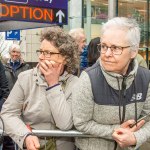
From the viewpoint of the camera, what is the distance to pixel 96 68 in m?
2.83

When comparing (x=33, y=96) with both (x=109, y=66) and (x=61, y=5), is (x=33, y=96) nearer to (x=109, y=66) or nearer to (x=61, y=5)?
(x=109, y=66)

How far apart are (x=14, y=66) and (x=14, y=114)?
4.57 metres

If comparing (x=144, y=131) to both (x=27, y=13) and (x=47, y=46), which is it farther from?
(x=27, y=13)

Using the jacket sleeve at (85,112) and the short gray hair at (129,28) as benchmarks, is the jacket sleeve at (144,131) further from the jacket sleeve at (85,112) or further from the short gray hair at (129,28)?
the short gray hair at (129,28)

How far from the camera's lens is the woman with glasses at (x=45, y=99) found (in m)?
2.84

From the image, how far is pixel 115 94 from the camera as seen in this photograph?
2738mm

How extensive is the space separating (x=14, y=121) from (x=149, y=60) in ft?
32.4

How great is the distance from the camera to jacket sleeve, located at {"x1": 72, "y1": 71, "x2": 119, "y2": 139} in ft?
8.98

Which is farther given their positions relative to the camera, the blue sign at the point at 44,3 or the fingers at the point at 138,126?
the blue sign at the point at 44,3

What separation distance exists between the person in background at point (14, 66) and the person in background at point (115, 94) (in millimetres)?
3871

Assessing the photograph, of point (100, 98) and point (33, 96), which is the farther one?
point (33, 96)

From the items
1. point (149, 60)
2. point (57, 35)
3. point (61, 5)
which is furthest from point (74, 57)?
point (149, 60)

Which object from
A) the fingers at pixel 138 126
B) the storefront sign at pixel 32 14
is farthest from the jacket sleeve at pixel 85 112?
the storefront sign at pixel 32 14

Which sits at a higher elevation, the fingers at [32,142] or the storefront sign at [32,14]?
the storefront sign at [32,14]
